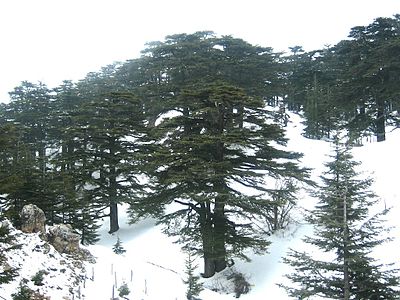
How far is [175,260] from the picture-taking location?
70.6ft

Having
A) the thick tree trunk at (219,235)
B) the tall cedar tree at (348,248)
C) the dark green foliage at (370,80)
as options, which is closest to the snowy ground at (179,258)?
the thick tree trunk at (219,235)

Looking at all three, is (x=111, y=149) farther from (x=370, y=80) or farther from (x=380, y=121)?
(x=380, y=121)

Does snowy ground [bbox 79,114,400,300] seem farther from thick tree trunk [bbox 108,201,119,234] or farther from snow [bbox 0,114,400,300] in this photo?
thick tree trunk [bbox 108,201,119,234]

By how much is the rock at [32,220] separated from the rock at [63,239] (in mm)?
427

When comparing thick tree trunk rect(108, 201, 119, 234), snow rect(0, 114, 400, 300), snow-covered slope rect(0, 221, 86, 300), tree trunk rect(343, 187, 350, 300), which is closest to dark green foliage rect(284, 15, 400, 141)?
snow rect(0, 114, 400, 300)

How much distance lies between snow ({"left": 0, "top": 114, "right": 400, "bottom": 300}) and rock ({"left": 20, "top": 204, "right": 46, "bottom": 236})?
1372 millimetres

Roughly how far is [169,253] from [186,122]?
25.9 ft

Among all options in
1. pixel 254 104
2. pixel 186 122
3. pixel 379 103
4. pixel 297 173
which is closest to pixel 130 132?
pixel 186 122

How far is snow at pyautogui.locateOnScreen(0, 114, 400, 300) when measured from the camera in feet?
45.9

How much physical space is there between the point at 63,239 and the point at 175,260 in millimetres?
7962

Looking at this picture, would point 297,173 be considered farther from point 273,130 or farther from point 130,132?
point 130,132

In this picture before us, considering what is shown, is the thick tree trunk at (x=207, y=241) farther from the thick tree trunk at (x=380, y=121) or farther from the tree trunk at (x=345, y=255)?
the thick tree trunk at (x=380, y=121)

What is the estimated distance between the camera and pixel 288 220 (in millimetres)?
20562

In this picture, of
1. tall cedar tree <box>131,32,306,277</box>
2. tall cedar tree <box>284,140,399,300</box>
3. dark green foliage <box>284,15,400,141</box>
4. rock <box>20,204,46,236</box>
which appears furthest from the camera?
dark green foliage <box>284,15,400,141</box>
